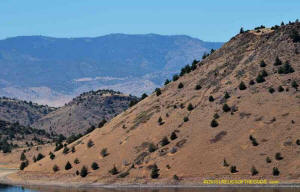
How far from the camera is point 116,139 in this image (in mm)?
153000

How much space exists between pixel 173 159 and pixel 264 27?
57356 millimetres

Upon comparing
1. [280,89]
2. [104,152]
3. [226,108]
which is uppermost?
[280,89]

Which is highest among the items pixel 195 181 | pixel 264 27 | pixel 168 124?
pixel 264 27

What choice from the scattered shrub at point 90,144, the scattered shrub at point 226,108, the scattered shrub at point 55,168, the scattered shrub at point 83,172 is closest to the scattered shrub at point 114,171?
the scattered shrub at point 83,172

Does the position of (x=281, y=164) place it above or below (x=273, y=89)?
below

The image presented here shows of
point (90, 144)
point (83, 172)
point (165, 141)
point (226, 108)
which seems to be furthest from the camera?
point (90, 144)

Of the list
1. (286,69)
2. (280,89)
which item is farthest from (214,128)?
(286,69)

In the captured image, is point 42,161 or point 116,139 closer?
point 116,139

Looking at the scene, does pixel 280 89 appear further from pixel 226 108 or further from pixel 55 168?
pixel 55 168

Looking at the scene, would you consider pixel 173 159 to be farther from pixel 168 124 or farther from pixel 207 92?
pixel 207 92

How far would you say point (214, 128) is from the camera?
139000mm

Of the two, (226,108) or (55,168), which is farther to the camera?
(55,168)

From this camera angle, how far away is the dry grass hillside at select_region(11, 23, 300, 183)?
126188 millimetres

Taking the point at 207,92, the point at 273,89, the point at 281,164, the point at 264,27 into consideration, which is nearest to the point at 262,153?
the point at 281,164
